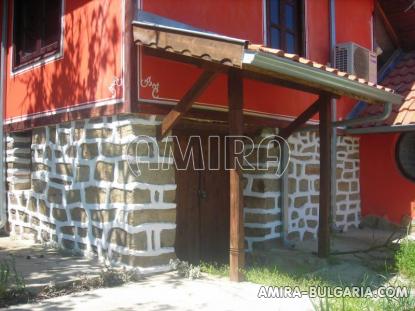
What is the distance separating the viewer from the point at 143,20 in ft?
16.8

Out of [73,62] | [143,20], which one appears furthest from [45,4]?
[143,20]

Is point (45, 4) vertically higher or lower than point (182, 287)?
higher

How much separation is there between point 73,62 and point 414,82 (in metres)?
6.10

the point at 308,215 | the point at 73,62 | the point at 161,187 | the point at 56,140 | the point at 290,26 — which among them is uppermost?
the point at 290,26

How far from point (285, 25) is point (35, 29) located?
13.0ft

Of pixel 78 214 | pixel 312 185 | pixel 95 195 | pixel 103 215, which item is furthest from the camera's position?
pixel 312 185

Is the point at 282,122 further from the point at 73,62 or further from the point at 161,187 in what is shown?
the point at 73,62

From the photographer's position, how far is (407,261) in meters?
5.35

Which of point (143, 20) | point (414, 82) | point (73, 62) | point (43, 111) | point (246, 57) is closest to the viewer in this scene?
point (246, 57)

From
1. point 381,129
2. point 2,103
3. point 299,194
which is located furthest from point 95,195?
point 381,129

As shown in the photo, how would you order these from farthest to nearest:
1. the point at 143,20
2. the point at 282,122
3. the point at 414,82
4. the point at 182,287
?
the point at 414,82, the point at 282,122, the point at 143,20, the point at 182,287

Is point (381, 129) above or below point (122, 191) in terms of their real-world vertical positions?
above

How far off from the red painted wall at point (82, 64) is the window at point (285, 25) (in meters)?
2.72

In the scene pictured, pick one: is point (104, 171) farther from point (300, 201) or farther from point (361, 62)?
point (361, 62)
